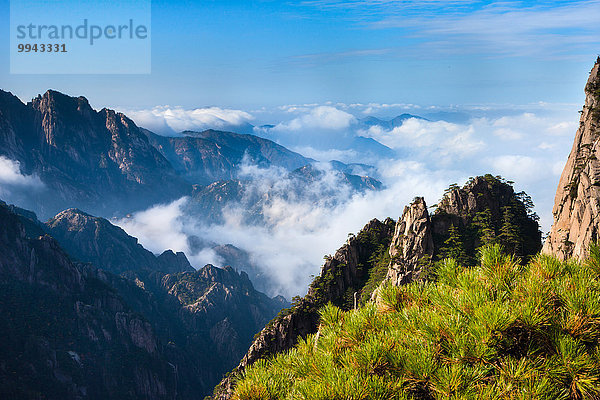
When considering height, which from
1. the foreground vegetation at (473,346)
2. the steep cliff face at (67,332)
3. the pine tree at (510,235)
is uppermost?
the pine tree at (510,235)

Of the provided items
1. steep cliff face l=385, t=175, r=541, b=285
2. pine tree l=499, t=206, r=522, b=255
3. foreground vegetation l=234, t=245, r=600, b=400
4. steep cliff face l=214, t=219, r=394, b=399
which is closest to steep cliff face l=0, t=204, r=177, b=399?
steep cliff face l=214, t=219, r=394, b=399

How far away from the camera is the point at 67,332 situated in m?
139

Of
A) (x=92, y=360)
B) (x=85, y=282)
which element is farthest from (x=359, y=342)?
(x=85, y=282)

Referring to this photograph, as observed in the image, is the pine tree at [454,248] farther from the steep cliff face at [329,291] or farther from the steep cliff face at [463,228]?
the steep cliff face at [329,291]

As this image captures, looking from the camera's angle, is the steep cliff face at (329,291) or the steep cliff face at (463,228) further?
the steep cliff face at (329,291)

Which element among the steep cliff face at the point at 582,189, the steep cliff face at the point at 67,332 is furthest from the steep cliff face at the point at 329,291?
the steep cliff face at the point at 67,332

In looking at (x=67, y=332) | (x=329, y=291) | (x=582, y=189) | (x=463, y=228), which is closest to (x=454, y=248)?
(x=463, y=228)

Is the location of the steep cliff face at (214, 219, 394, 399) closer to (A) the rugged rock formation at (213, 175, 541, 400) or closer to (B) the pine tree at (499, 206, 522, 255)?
(A) the rugged rock formation at (213, 175, 541, 400)

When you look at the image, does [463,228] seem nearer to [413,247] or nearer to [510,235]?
[510,235]

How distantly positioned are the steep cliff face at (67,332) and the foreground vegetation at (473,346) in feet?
459

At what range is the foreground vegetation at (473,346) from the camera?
4.27 meters

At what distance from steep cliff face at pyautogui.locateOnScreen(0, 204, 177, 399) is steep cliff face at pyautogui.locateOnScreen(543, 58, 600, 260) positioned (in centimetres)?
13742

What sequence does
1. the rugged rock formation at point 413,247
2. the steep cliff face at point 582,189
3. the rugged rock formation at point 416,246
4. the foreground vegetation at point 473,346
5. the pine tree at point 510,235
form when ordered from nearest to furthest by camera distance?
1. the foreground vegetation at point 473,346
2. the steep cliff face at point 582,189
3. the rugged rock formation at point 413,247
4. the pine tree at point 510,235
5. the rugged rock formation at point 416,246

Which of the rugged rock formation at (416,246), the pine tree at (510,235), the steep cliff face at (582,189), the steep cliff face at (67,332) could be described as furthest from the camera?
the steep cliff face at (67,332)
